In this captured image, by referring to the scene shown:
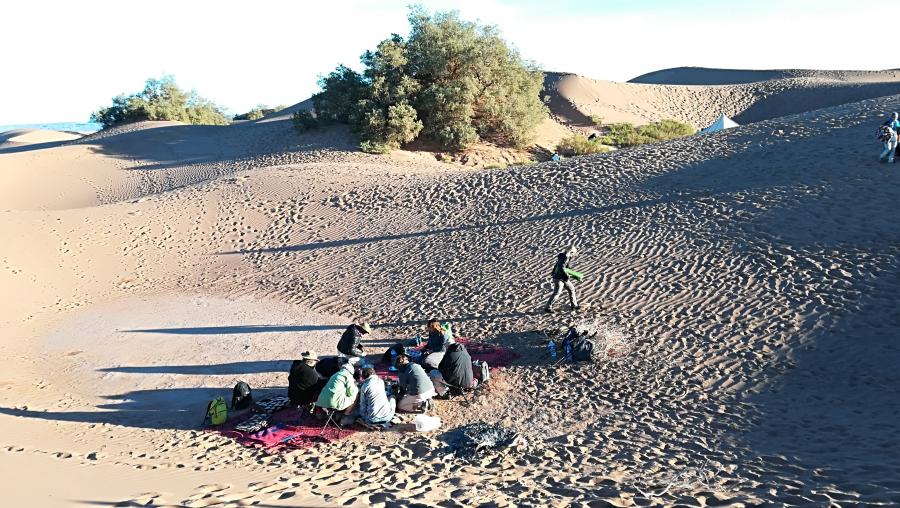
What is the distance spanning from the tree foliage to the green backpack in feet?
57.6

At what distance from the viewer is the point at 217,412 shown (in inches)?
315

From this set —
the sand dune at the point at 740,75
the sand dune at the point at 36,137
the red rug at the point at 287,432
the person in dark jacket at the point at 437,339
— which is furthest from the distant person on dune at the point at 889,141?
the sand dune at the point at 36,137

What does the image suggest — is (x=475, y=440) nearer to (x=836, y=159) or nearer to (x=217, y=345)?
(x=217, y=345)

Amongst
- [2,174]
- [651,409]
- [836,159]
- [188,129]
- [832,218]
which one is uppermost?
[188,129]

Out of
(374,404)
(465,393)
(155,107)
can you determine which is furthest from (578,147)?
(155,107)

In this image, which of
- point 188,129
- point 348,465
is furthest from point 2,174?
point 348,465

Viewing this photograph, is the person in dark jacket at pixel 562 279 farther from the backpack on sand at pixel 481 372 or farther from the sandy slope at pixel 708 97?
the sandy slope at pixel 708 97

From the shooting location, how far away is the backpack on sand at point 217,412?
7.98 meters

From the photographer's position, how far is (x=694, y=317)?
9.93m

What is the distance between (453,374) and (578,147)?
2255cm

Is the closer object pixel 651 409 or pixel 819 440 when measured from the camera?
pixel 819 440

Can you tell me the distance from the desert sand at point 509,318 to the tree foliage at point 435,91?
4738 mm

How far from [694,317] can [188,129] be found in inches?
1172

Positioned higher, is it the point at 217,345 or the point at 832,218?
the point at 832,218
